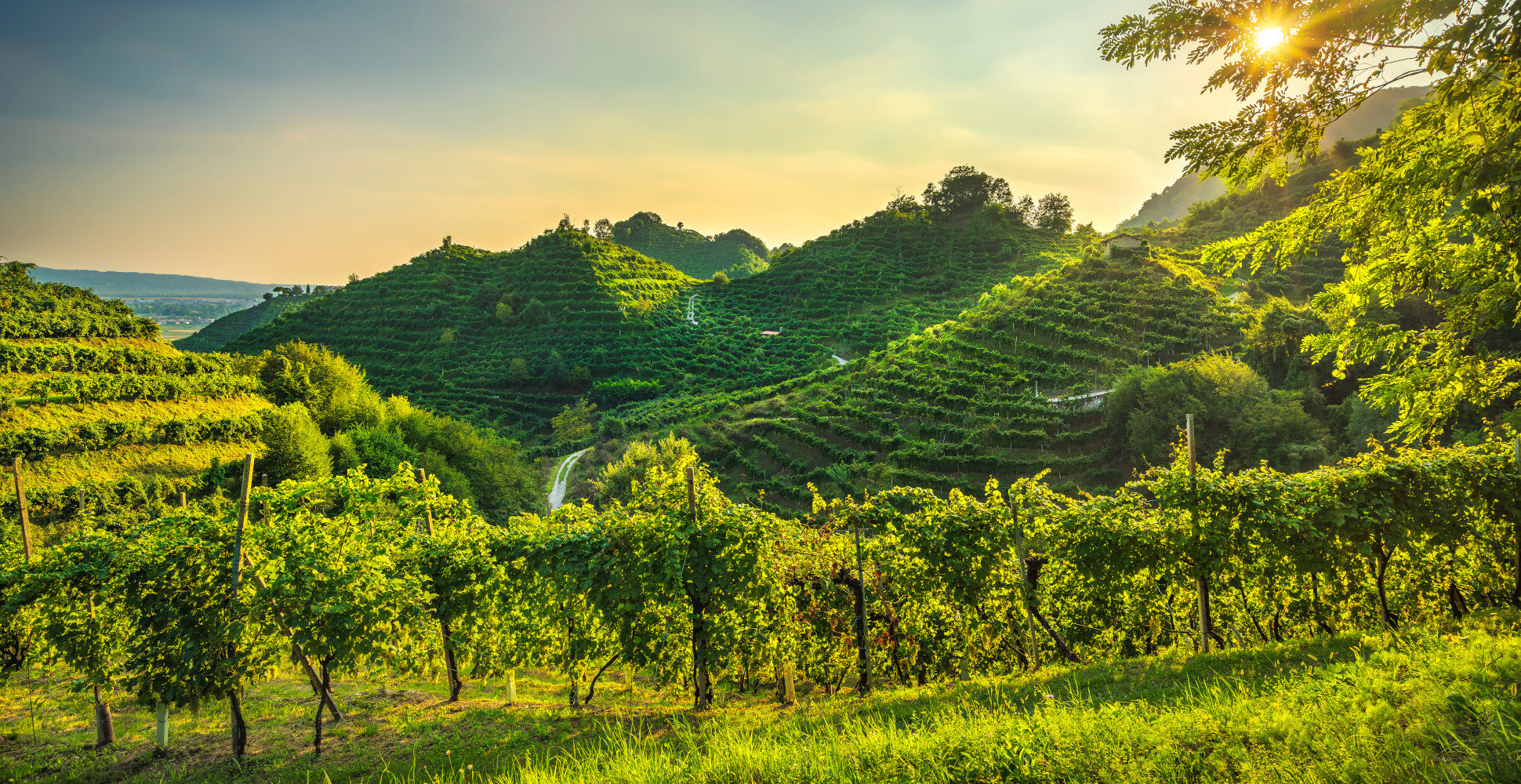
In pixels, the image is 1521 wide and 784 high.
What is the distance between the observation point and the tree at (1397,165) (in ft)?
16.7

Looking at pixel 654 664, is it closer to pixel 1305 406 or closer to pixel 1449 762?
pixel 1449 762

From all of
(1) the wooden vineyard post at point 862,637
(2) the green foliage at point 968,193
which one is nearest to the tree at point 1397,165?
(1) the wooden vineyard post at point 862,637

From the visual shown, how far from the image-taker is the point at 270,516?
7012 millimetres

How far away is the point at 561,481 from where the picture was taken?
3653 cm

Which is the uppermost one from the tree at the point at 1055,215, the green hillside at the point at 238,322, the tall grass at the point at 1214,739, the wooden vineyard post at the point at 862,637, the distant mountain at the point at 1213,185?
the distant mountain at the point at 1213,185

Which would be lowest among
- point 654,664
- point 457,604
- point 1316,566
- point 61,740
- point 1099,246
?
point 61,740

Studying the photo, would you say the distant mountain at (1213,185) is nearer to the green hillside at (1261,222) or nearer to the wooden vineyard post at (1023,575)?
the green hillside at (1261,222)

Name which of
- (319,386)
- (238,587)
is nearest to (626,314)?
(319,386)

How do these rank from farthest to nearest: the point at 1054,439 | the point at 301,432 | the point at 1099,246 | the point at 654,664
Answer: the point at 1099,246 → the point at 1054,439 → the point at 301,432 → the point at 654,664

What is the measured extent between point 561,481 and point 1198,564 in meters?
34.9

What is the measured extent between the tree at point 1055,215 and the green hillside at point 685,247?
5118 cm

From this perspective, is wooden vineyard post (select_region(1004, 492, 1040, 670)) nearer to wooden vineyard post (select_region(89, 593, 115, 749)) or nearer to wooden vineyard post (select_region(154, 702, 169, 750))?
wooden vineyard post (select_region(154, 702, 169, 750))

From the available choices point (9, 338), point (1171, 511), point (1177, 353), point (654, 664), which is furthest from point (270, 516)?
point (1177, 353)

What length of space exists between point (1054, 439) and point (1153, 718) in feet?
90.4
